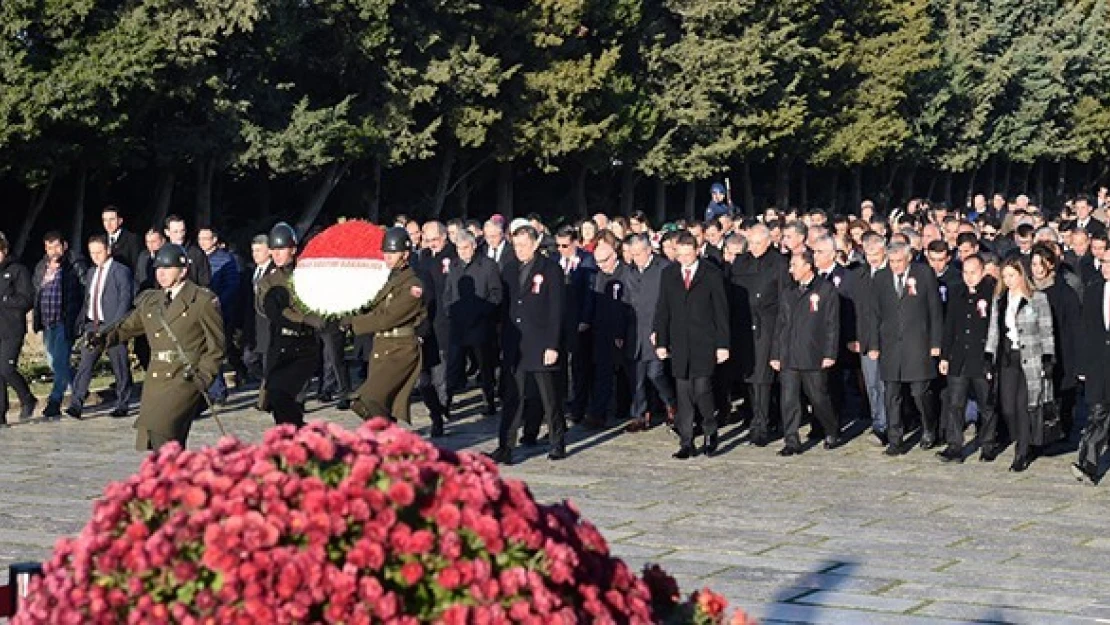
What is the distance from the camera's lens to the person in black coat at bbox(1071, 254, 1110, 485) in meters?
15.6

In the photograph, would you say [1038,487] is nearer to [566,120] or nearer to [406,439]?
[406,439]

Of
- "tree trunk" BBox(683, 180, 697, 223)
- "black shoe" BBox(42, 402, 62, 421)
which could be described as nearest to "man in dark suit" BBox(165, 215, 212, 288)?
"black shoe" BBox(42, 402, 62, 421)

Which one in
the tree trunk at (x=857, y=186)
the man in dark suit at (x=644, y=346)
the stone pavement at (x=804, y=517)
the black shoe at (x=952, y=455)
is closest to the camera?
the stone pavement at (x=804, y=517)

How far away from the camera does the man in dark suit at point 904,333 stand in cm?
1734

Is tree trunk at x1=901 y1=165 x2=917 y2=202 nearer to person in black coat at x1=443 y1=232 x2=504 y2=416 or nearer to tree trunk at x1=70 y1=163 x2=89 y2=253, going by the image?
tree trunk at x1=70 y1=163 x2=89 y2=253

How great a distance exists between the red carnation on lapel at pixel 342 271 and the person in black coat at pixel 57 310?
4.19 m

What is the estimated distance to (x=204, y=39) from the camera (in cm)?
3288

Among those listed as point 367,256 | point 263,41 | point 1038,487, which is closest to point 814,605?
point 1038,487

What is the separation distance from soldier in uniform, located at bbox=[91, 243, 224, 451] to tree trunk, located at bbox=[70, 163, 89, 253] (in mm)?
20822

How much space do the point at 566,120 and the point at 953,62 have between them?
27.2 meters

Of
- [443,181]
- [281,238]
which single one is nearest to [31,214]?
[443,181]

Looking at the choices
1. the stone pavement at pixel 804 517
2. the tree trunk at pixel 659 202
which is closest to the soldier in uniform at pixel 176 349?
the stone pavement at pixel 804 517

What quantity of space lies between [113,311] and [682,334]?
216 inches

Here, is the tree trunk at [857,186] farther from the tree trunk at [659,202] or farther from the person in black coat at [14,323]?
the person in black coat at [14,323]
